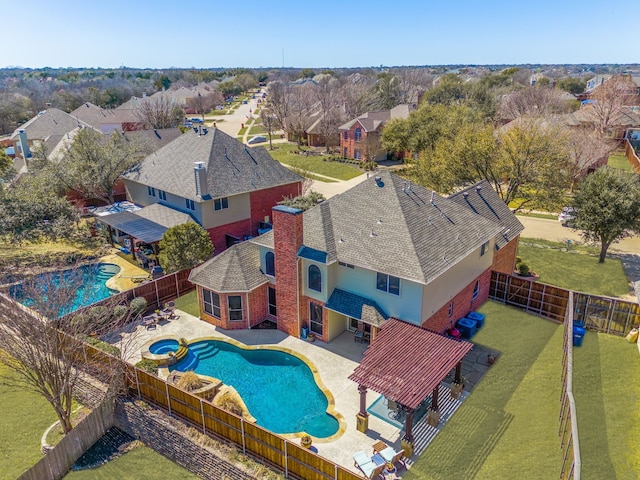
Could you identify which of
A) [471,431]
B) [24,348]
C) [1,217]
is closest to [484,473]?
[471,431]

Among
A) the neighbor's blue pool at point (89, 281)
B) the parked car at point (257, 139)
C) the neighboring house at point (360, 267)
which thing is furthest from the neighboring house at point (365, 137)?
the neighbor's blue pool at point (89, 281)

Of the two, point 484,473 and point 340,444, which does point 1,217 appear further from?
point 484,473

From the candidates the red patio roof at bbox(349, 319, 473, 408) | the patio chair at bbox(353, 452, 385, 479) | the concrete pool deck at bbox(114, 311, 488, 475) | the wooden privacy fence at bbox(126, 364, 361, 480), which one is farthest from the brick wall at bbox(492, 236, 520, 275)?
the wooden privacy fence at bbox(126, 364, 361, 480)

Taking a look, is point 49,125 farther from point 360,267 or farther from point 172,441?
point 172,441

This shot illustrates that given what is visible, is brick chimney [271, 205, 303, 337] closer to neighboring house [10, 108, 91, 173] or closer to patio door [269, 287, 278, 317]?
patio door [269, 287, 278, 317]

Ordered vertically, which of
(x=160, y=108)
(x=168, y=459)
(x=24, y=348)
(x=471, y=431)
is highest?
(x=160, y=108)

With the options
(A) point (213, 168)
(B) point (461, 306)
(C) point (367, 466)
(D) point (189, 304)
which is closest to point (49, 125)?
(A) point (213, 168)

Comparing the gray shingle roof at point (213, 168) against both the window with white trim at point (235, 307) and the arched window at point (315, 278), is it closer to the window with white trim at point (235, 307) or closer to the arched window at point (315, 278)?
the window with white trim at point (235, 307)
